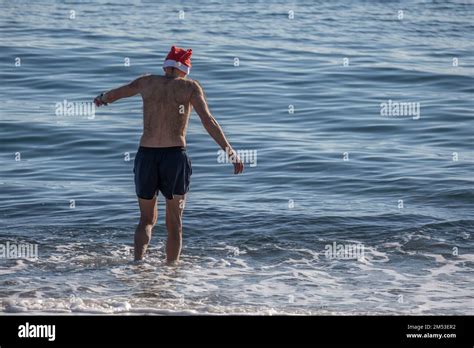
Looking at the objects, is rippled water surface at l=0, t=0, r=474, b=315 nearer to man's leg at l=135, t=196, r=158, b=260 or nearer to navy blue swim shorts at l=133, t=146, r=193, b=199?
man's leg at l=135, t=196, r=158, b=260

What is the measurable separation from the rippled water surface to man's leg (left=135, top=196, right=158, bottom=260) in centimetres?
14

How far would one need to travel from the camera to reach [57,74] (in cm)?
1906

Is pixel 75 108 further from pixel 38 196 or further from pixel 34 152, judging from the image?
pixel 38 196

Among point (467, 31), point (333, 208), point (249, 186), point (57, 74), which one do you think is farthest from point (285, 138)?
point (467, 31)

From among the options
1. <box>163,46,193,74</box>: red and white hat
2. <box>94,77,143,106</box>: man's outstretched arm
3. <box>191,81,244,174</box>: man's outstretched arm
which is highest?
<box>163,46,193,74</box>: red and white hat

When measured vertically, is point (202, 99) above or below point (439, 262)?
above

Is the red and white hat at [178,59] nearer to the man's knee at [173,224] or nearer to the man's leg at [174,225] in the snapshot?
the man's leg at [174,225]

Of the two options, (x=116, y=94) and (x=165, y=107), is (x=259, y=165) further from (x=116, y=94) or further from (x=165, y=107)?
(x=116, y=94)

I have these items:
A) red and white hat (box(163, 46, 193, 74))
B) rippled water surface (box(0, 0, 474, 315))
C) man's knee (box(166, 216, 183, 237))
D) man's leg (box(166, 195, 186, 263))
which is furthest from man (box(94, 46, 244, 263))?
rippled water surface (box(0, 0, 474, 315))

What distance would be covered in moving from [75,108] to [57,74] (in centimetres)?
234

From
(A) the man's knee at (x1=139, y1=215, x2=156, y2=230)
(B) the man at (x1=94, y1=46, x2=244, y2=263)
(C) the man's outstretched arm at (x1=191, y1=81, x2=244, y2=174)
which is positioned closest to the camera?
(C) the man's outstretched arm at (x1=191, y1=81, x2=244, y2=174)

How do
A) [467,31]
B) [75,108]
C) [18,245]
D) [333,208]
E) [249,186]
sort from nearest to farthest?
[18,245] → [333,208] → [249,186] → [75,108] → [467,31]

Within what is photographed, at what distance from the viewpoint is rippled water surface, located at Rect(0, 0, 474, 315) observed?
895 cm

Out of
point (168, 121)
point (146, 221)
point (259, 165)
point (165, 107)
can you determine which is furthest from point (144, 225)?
point (259, 165)
